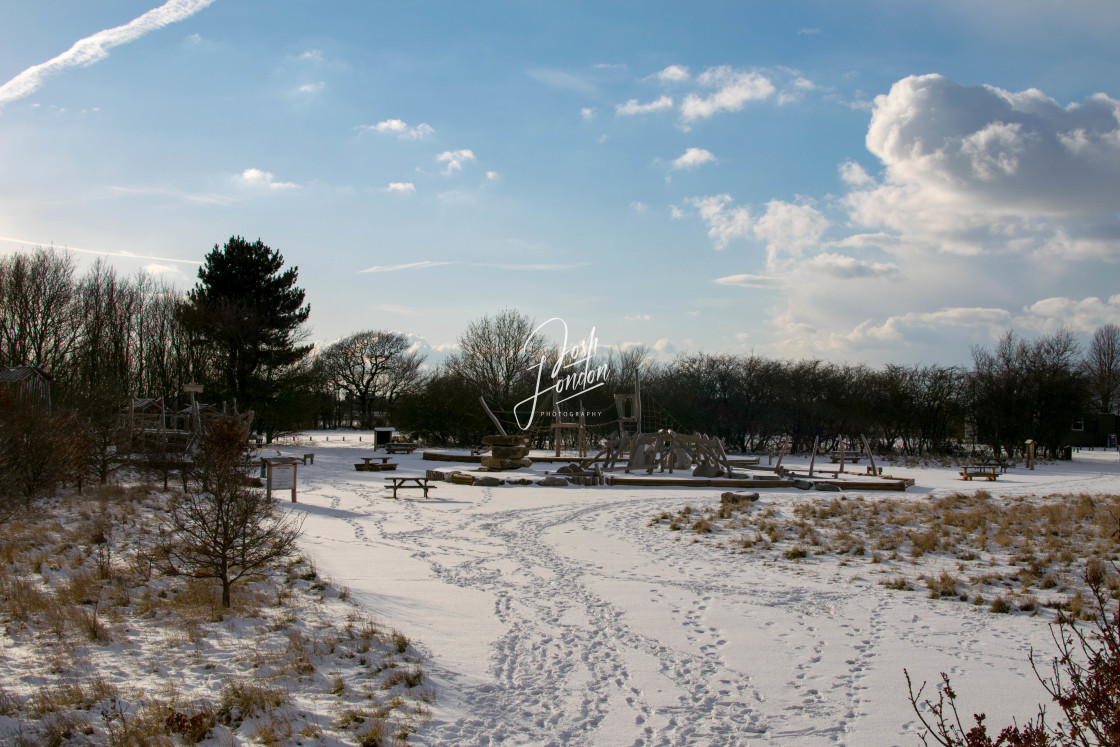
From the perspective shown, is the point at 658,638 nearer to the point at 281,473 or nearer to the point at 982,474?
the point at 281,473

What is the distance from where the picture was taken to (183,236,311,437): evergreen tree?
35688 millimetres

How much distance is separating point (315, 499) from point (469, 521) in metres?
5.21

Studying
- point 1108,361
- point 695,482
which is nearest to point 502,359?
point 695,482

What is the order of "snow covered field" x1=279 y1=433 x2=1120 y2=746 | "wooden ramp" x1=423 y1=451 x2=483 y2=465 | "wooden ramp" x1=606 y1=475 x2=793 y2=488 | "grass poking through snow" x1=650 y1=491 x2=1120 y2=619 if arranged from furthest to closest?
"wooden ramp" x1=423 y1=451 x2=483 y2=465
"wooden ramp" x1=606 y1=475 x2=793 y2=488
"grass poking through snow" x1=650 y1=491 x2=1120 y2=619
"snow covered field" x1=279 y1=433 x2=1120 y2=746

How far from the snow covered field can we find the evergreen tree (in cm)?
2531

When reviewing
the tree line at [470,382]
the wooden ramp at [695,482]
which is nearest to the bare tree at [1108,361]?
the tree line at [470,382]

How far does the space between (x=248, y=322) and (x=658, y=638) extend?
3349cm

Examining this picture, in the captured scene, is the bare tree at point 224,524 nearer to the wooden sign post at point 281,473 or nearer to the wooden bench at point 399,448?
the wooden sign post at point 281,473

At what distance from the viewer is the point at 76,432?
15.4 metres

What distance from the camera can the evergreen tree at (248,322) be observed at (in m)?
35.7

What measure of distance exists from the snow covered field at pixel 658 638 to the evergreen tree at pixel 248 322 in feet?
83.1

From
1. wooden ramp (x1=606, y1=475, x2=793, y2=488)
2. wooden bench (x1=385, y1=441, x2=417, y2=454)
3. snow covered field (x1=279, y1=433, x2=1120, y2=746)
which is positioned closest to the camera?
snow covered field (x1=279, y1=433, x2=1120, y2=746)

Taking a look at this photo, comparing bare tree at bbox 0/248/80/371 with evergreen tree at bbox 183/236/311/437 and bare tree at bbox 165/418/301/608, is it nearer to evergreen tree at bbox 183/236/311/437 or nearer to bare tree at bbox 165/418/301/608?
evergreen tree at bbox 183/236/311/437

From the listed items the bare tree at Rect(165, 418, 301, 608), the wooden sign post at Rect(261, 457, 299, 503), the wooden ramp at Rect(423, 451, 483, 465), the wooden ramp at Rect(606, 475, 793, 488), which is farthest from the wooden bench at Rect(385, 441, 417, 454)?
the bare tree at Rect(165, 418, 301, 608)
